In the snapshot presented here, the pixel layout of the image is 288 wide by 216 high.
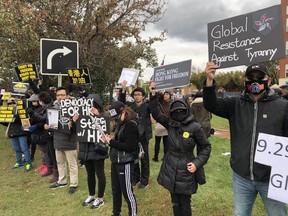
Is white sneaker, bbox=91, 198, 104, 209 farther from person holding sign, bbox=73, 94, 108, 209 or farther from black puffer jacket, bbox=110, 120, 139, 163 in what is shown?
A: black puffer jacket, bbox=110, 120, 139, 163

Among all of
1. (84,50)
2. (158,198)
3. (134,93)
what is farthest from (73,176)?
(84,50)

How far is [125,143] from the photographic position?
3.84 metres

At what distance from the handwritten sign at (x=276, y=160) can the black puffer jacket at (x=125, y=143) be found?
1.90 meters

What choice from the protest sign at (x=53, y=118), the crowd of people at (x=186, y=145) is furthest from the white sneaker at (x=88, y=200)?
the protest sign at (x=53, y=118)

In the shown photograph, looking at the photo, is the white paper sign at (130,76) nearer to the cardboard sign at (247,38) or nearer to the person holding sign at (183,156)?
the person holding sign at (183,156)

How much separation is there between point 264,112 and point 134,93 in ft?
11.9

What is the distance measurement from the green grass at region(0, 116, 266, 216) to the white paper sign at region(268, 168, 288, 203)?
212 cm

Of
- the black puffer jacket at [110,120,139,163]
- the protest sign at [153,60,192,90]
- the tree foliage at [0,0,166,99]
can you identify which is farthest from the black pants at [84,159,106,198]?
the tree foliage at [0,0,166,99]

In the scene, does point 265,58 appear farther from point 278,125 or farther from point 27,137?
point 27,137

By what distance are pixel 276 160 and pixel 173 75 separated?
8.02 feet

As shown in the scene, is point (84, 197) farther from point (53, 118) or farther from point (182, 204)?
point (182, 204)

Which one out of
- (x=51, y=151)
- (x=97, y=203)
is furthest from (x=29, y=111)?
(x=97, y=203)

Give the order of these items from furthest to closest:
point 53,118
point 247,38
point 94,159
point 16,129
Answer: point 16,129
point 53,118
point 94,159
point 247,38

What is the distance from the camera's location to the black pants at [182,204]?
11.2 ft
